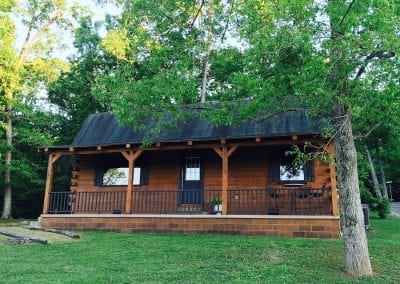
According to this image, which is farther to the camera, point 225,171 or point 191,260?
A: point 225,171

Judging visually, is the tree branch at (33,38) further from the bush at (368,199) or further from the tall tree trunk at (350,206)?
the bush at (368,199)

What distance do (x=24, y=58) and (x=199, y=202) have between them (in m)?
15.5

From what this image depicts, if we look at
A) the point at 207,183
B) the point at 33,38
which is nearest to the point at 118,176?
the point at 207,183

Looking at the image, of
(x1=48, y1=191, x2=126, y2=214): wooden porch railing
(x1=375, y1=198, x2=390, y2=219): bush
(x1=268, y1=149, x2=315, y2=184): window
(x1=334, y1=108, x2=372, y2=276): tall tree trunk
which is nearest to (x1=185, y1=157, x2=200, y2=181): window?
(x1=48, y1=191, x2=126, y2=214): wooden porch railing

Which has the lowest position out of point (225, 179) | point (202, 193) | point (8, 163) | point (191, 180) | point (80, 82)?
point (202, 193)

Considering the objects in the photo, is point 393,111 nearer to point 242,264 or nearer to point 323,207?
point 242,264

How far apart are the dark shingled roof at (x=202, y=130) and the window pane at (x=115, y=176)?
46.7 inches

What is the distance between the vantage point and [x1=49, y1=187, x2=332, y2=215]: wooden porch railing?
12.1 m

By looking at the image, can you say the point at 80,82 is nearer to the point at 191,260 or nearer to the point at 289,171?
the point at 289,171

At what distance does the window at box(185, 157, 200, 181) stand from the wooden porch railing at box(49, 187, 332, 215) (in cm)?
60

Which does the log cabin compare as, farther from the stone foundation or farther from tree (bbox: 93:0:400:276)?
tree (bbox: 93:0:400:276)

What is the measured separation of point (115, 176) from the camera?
50.3 ft

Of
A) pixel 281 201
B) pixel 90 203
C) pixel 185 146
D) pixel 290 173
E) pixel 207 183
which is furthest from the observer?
pixel 90 203

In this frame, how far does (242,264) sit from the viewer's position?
296 inches
